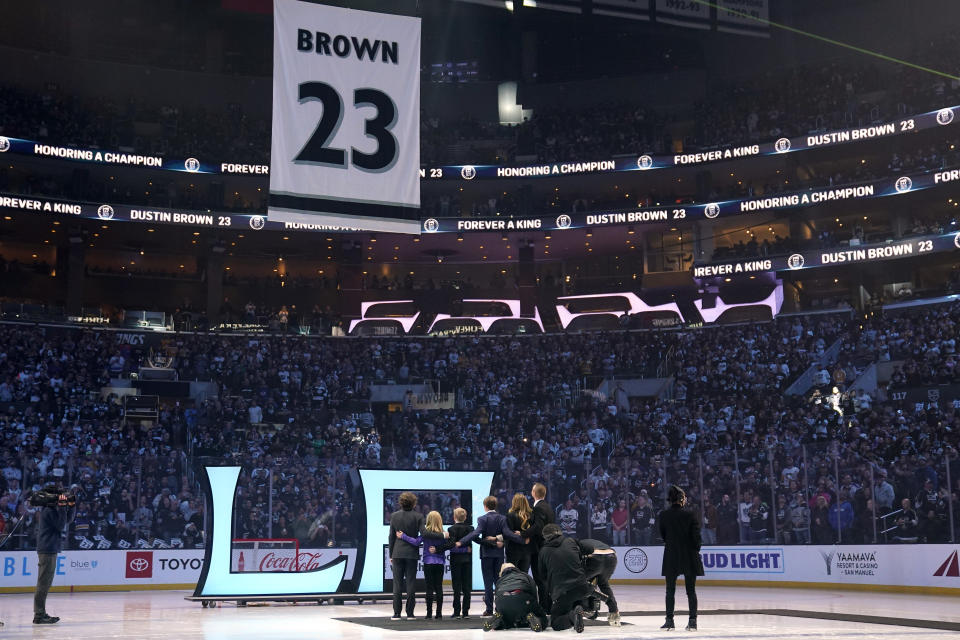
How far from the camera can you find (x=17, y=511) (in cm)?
2302

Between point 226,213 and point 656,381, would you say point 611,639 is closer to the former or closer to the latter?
point 656,381

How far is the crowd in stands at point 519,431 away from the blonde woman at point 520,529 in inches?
240

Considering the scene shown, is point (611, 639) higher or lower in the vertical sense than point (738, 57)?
lower

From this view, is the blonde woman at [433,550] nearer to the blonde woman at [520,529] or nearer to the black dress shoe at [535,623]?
the blonde woman at [520,529]

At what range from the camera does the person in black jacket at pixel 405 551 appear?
14.8 metres

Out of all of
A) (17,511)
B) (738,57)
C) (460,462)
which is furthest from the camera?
(738,57)

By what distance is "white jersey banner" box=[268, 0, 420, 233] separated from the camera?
10.8 m

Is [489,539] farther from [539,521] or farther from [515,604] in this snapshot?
[515,604]

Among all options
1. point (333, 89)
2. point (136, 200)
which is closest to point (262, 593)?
point (333, 89)

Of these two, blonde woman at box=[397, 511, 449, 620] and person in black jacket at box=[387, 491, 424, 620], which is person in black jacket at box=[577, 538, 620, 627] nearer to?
blonde woman at box=[397, 511, 449, 620]

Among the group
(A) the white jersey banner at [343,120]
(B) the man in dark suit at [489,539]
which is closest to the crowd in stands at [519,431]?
(B) the man in dark suit at [489,539]

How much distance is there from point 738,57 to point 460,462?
29.7 m

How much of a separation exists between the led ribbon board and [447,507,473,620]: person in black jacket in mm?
2923

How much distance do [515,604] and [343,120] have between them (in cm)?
616
